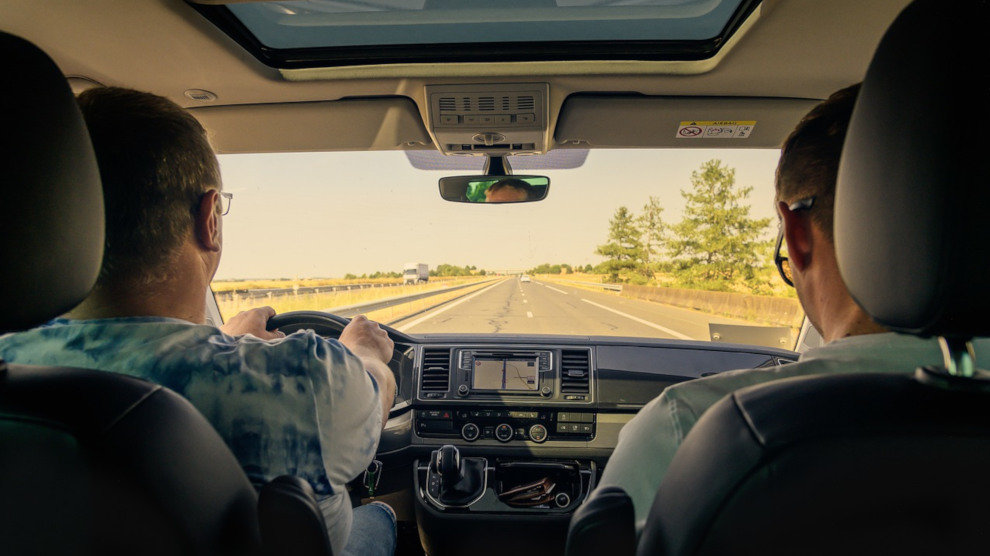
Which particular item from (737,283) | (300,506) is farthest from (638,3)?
(737,283)

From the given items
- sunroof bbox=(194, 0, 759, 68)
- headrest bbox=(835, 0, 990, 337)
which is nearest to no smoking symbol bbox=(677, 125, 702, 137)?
sunroof bbox=(194, 0, 759, 68)

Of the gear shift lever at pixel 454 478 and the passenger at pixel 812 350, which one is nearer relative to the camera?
the passenger at pixel 812 350

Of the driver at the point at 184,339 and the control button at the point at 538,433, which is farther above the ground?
the driver at the point at 184,339

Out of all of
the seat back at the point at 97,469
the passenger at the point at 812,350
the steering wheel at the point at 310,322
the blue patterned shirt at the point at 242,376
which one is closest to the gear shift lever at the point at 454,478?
the steering wheel at the point at 310,322

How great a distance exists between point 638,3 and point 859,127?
218 cm

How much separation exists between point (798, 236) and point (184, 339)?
1695 mm

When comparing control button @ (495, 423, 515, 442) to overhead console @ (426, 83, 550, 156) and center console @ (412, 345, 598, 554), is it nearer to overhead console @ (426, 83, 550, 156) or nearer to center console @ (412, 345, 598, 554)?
center console @ (412, 345, 598, 554)

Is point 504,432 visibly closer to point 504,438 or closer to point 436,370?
point 504,438

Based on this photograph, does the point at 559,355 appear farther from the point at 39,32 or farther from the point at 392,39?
the point at 39,32

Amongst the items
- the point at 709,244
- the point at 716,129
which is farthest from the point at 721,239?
the point at 716,129

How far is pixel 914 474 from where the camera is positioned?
2.88 ft

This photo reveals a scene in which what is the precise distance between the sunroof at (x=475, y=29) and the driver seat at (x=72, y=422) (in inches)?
77.8

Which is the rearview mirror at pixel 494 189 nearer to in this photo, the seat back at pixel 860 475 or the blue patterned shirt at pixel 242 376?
the blue patterned shirt at pixel 242 376

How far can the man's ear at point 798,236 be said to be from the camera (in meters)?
1.44
